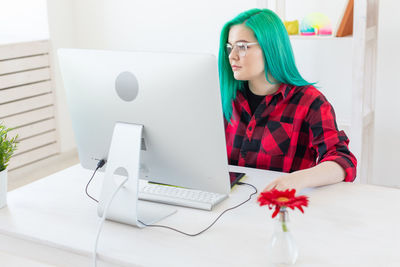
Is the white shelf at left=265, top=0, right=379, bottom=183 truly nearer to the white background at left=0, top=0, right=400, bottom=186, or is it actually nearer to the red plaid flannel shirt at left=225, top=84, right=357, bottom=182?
the white background at left=0, top=0, right=400, bottom=186

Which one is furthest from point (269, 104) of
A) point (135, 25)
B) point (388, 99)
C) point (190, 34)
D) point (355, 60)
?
point (135, 25)

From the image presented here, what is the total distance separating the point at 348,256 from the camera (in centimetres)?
120

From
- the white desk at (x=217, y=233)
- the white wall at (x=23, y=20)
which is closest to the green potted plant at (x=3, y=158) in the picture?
the white desk at (x=217, y=233)

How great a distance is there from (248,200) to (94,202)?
18.0 inches

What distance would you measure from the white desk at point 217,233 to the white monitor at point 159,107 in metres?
0.14

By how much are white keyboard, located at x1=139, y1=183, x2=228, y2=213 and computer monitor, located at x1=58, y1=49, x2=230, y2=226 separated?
86mm

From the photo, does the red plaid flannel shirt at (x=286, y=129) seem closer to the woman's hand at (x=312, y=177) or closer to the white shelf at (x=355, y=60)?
the woman's hand at (x=312, y=177)

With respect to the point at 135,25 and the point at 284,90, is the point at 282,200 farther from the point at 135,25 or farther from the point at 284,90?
the point at 135,25

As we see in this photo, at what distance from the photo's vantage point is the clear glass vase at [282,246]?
1.13 meters

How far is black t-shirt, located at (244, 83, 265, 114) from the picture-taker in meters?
1.97

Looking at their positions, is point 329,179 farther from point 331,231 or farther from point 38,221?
point 38,221

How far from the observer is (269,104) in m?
1.92

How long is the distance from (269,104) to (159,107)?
2.20 ft

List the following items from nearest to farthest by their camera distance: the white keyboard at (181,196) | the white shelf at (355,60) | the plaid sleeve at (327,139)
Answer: the white keyboard at (181,196) < the plaid sleeve at (327,139) < the white shelf at (355,60)
